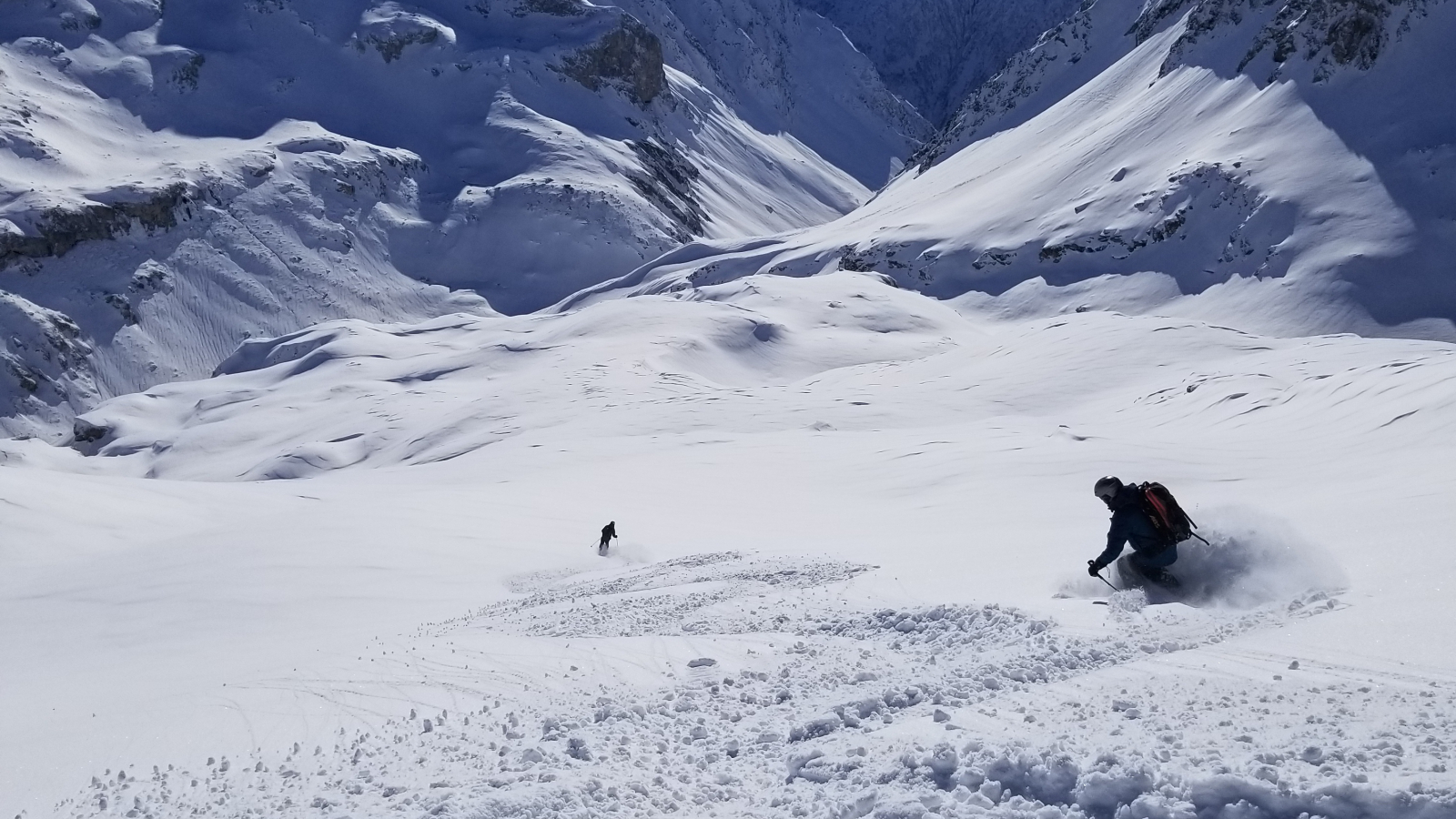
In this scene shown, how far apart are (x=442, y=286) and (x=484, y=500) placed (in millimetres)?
75112

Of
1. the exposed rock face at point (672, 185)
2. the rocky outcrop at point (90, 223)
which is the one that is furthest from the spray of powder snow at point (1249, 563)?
the exposed rock face at point (672, 185)

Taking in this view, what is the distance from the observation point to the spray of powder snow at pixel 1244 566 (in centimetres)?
820

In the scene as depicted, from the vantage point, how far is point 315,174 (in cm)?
9819

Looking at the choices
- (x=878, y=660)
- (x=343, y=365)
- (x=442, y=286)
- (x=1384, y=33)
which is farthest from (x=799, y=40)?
(x=878, y=660)

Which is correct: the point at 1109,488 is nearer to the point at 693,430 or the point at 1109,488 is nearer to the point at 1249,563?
the point at 1249,563

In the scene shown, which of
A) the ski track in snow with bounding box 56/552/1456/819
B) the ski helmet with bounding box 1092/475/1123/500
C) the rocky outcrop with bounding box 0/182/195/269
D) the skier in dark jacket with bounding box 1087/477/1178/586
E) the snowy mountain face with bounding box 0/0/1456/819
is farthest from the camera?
the rocky outcrop with bounding box 0/182/195/269

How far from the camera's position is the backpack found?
8.91 m

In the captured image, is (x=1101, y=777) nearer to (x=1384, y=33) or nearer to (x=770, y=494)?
(x=770, y=494)

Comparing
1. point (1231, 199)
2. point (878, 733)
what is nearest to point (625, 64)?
point (1231, 199)

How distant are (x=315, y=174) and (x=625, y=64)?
139 feet

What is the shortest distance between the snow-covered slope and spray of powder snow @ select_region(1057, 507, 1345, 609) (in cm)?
4898

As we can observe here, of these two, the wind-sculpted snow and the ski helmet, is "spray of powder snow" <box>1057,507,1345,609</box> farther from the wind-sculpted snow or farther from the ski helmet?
the wind-sculpted snow

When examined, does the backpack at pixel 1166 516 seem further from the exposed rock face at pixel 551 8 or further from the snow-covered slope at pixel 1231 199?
the exposed rock face at pixel 551 8

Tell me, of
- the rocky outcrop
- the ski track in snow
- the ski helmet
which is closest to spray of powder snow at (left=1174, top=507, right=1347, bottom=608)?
the ski track in snow
